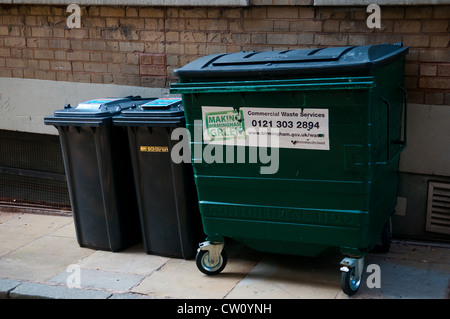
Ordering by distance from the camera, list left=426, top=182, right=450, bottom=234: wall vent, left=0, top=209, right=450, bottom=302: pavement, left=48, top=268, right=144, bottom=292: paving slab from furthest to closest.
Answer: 1. left=426, top=182, right=450, bottom=234: wall vent
2. left=48, top=268, right=144, bottom=292: paving slab
3. left=0, top=209, right=450, bottom=302: pavement

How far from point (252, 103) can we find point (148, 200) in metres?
1.40

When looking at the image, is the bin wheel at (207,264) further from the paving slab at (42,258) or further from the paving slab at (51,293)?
the paving slab at (42,258)

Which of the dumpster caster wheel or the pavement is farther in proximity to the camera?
the pavement

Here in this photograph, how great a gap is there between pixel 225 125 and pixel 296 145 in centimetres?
54

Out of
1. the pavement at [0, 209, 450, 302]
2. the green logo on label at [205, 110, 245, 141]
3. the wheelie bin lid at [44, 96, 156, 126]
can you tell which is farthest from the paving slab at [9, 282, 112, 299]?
the green logo on label at [205, 110, 245, 141]

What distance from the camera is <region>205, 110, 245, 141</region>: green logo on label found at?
4.15 meters

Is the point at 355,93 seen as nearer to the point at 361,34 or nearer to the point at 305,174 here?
the point at 305,174

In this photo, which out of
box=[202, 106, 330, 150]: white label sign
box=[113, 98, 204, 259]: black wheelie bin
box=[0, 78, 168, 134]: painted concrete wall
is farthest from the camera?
box=[0, 78, 168, 134]: painted concrete wall

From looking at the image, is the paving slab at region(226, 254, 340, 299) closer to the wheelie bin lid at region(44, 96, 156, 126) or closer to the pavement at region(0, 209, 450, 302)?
the pavement at region(0, 209, 450, 302)

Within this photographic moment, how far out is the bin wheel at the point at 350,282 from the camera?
405cm

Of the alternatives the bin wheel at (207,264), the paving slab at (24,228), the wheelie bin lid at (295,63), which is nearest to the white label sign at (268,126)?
the wheelie bin lid at (295,63)

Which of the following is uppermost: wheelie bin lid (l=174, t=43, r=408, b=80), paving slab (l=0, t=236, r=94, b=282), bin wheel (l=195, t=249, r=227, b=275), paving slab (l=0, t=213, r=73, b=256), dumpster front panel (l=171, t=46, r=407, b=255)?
wheelie bin lid (l=174, t=43, r=408, b=80)

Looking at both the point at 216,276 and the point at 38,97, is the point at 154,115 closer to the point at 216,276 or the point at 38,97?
the point at 216,276

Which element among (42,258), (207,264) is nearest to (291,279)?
(207,264)
